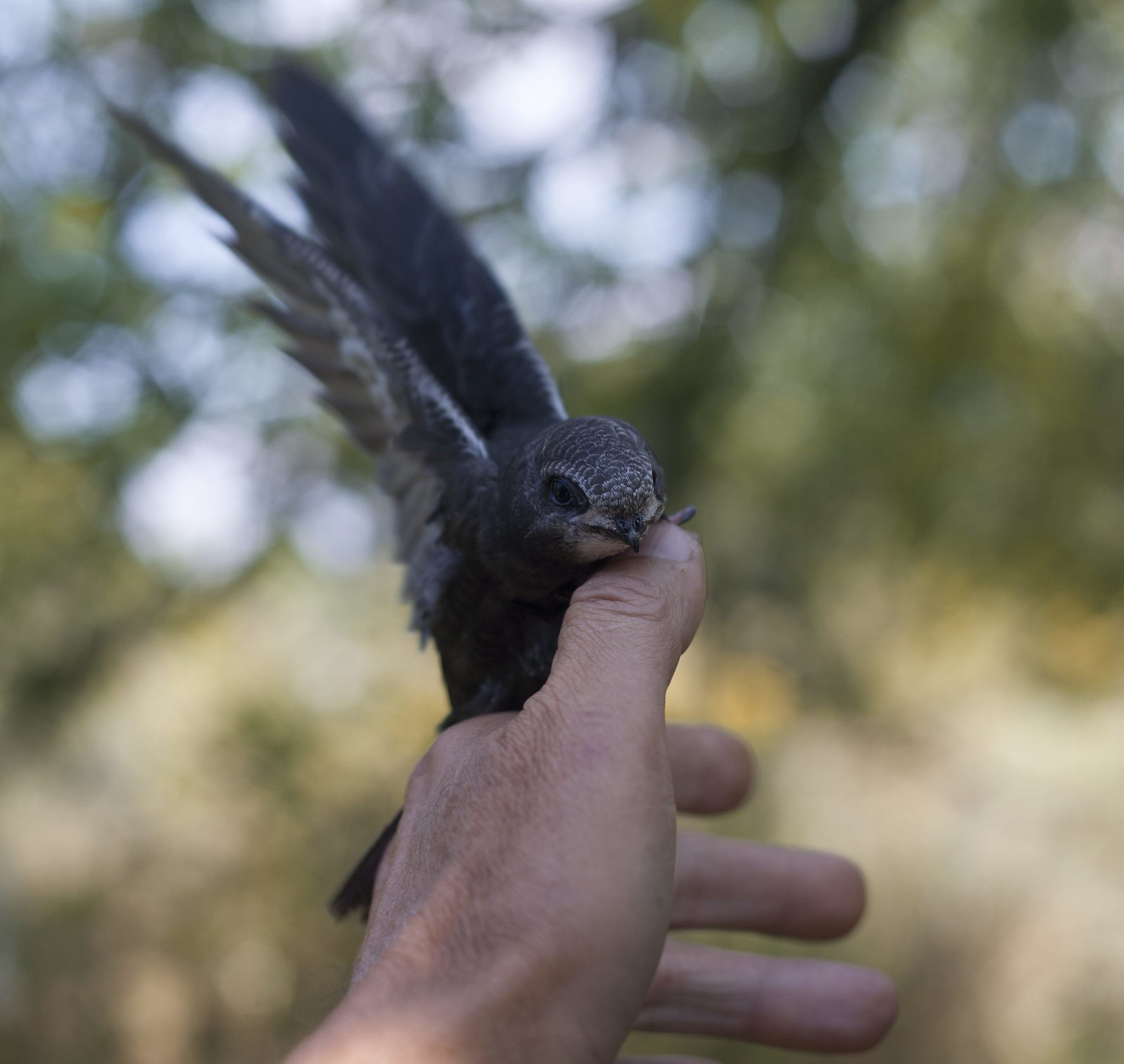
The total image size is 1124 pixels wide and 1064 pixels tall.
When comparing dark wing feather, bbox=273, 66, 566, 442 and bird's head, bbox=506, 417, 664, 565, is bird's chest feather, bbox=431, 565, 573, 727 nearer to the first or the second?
bird's head, bbox=506, 417, 664, 565

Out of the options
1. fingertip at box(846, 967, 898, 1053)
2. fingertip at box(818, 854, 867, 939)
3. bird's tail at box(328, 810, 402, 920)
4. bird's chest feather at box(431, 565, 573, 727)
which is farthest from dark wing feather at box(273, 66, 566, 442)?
fingertip at box(846, 967, 898, 1053)

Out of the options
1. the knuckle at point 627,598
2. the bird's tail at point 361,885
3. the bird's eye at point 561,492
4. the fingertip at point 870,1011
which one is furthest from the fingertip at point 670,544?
the fingertip at point 870,1011

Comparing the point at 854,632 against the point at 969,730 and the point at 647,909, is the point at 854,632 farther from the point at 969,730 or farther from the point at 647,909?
the point at 647,909

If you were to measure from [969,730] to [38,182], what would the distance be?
8466 mm

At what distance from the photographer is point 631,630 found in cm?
204

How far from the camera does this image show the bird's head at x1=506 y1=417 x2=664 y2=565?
2170 mm

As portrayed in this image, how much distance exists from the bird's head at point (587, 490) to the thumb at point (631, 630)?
0.09 meters

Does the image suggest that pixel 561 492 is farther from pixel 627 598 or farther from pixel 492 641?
pixel 492 641

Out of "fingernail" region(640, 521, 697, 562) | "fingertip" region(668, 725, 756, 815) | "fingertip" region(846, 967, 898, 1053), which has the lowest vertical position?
"fingertip" region(846, 967, 898, 1053)

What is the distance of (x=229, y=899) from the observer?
7.09m

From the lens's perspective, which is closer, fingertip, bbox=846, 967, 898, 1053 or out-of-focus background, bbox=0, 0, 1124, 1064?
fingertip, bbox=846, 967, 898, 1053

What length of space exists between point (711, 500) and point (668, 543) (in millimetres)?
4189

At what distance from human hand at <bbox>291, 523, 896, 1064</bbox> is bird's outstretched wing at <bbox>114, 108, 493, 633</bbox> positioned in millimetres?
874

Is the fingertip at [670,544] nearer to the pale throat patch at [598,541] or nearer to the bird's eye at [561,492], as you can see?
the pale throat patch at [598,541]
